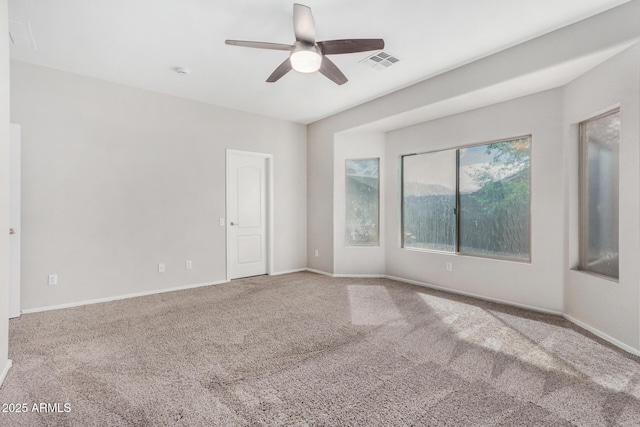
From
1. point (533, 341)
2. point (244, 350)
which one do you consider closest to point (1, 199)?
point (244, 350)

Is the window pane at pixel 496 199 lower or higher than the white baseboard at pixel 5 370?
higher

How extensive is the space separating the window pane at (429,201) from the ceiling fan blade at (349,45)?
102 inches

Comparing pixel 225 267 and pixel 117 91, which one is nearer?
pixel 117 91

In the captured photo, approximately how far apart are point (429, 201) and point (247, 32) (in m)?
3.47

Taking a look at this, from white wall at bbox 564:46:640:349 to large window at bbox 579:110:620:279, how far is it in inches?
5.8

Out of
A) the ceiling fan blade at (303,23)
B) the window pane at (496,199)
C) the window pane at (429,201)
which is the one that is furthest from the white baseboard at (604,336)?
the ceiling fan blade at (303,23)

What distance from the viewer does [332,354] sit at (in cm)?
256

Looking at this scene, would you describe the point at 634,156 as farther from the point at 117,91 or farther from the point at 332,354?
the point at 117,91

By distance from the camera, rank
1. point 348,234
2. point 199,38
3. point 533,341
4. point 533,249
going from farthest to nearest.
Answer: point 348,234 < point 533,249 < point 199,38 < point 533,341

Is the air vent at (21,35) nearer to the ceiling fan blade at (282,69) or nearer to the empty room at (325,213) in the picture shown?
the empty room at (325,213)

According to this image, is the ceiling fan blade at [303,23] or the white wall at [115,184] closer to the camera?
the ceiling fan blade at [303,23]

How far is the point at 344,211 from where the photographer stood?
18.4ft

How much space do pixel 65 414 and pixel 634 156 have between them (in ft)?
14.8

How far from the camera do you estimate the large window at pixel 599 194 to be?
9.64ft
